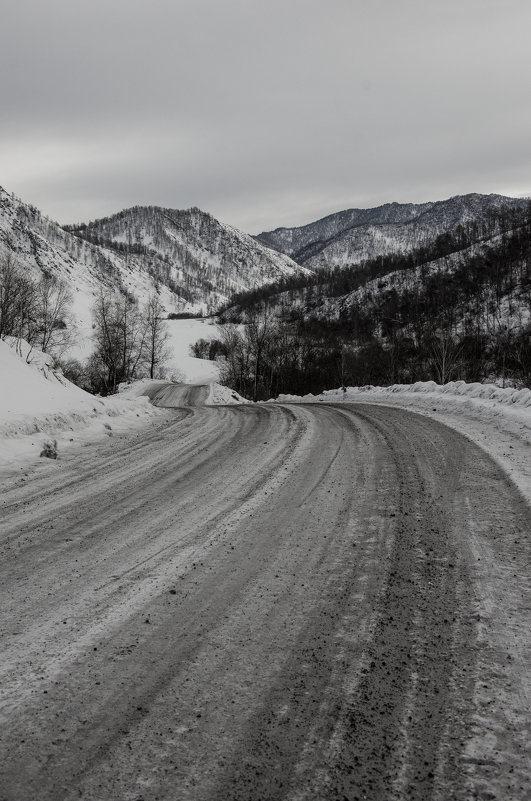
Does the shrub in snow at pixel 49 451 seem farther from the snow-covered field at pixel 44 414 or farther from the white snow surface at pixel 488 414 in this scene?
the white snow surface at pixel 488 414

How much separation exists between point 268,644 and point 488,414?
8.99 metres

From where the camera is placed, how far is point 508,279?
146750mm

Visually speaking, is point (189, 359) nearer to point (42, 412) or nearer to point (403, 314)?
point (403, 314)

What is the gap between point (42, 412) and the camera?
9594 mm

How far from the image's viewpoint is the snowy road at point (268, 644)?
5.86 ft

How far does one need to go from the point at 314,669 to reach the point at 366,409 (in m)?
12.0

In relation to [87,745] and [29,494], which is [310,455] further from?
[87,745]

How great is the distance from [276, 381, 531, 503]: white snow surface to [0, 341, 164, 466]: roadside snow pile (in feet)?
23.6

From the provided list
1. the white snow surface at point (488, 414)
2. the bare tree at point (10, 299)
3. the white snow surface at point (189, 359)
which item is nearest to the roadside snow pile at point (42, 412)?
the white snow surface at point (488, 414)

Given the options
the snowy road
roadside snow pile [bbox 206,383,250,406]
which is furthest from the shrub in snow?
roadside snow pile [bbox 206,383,250,406]

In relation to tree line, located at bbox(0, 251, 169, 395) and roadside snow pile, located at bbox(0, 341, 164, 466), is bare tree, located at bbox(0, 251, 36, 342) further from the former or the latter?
roadside snow pile, located at bbox(0, 341, 164, 466)

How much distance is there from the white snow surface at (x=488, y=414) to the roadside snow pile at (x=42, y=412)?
7200 millimetres

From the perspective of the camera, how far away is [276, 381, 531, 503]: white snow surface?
634 centimetres

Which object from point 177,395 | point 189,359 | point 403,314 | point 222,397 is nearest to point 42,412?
point 222,397
